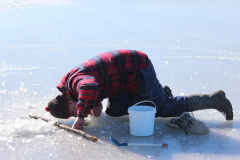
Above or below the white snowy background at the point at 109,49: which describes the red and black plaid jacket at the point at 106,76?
above

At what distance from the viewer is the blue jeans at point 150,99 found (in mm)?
3694

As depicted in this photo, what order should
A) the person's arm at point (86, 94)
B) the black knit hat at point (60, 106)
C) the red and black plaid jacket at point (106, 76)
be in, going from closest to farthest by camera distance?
the person's arm at point (86, 94)
the red and black plaid jacket at point (106, 76)
the black knit hat at point (60, 106)

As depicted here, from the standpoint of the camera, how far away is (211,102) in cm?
382

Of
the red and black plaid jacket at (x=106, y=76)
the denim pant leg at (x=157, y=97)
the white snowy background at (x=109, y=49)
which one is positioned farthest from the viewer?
the denim pant leg at (x=157, y=97)

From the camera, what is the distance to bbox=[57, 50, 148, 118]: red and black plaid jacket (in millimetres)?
3364

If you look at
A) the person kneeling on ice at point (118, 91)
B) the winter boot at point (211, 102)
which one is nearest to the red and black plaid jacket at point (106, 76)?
the person kneeling on ice at point (118, 91)

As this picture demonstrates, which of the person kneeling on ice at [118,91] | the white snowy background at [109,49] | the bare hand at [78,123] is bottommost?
the white snowy background at [109,49]

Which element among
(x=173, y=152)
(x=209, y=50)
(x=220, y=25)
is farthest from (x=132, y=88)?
(x=220, y=25)

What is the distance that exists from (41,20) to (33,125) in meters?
6.36

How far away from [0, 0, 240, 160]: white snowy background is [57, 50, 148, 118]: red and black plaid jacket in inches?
12.0

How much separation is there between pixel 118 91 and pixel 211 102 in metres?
0.90

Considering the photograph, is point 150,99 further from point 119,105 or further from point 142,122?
point 142,122

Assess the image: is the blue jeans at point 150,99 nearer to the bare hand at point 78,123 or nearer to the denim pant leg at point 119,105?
the denim pant leg at point 119,105

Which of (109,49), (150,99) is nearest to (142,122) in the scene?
(150,99)
